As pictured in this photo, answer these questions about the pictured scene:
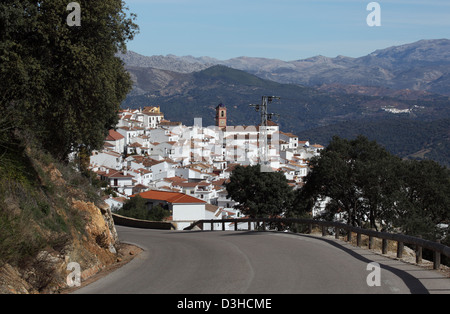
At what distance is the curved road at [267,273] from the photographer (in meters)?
9.12

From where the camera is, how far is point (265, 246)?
15625 mm

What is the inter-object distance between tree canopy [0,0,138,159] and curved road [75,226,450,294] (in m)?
5.30

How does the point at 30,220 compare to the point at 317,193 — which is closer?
the point at 30,220

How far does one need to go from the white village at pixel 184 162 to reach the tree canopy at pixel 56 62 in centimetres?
3233

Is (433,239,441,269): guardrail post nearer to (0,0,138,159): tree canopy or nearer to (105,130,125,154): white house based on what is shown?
(0,0,138,159): tree canopy

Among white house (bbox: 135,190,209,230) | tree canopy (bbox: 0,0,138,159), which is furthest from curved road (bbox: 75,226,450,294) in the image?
white house (bbox: 135,190,209,230)

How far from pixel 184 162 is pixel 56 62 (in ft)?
412

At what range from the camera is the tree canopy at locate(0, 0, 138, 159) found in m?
14.8
